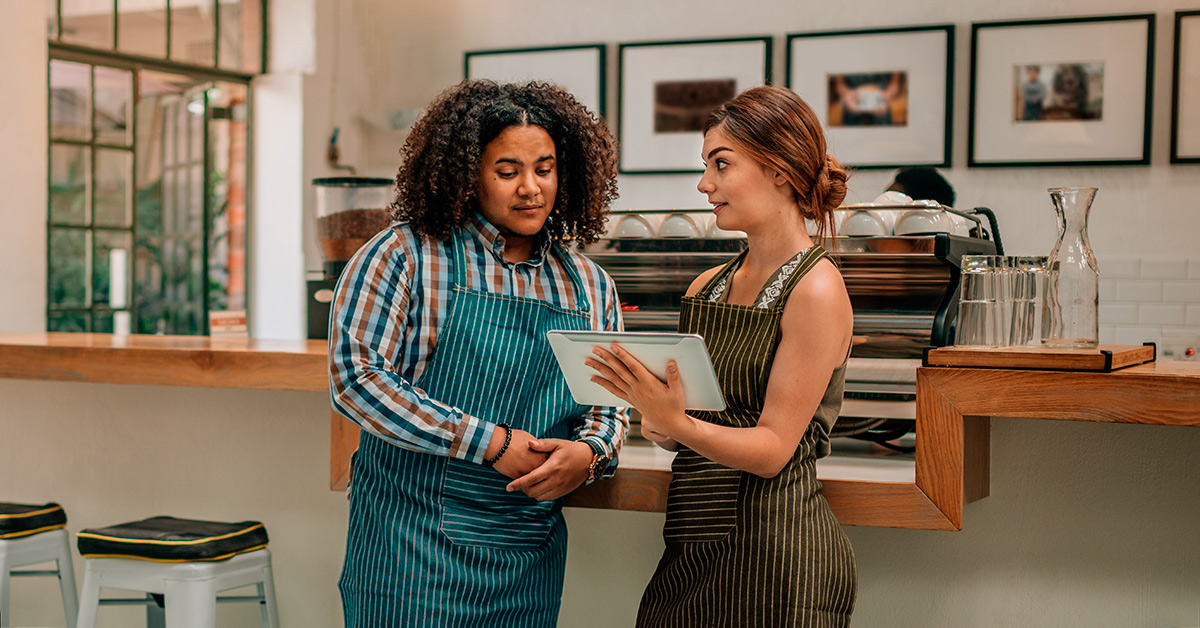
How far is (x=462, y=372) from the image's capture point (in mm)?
1555

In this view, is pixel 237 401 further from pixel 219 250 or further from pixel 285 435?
pixel 219 250

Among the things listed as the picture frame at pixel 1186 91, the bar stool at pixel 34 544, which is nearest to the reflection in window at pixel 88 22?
the bar stool at pixel 34 544

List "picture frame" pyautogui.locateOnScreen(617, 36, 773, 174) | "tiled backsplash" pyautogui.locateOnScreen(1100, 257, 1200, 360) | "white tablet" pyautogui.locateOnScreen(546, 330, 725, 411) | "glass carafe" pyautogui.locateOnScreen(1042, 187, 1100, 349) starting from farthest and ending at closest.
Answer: "picture frame" pyautogui.locateOnScreen(617, 36, 773, 174) < "tiled backsplash" pyautogui.locateOnScreen(1100, 257, 1200, 360) < "glass carafe" pyautogui.locateOnScreen(1042, 187, 1100, 349) < "white tablet" pyautogui.locateOnScreen(546, 330, 725, 411)

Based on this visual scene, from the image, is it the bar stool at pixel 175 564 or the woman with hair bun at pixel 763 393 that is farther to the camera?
the bar stool at pixel 175 564

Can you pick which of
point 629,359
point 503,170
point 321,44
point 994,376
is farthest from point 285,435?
point 321,44

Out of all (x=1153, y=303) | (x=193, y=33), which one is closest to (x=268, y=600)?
(x=1153, y=303)

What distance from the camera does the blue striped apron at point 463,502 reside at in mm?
1550

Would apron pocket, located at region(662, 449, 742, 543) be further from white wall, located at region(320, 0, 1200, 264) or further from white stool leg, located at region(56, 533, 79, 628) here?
white wall, located at region(320, 0, 1200, 264)

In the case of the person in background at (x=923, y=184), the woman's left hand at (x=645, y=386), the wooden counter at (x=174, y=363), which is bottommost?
the wooden counter at (x=174, y=363)

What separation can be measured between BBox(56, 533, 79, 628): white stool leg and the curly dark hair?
1329 mm

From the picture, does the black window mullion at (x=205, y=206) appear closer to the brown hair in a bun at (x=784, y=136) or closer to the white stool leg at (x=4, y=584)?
the white stool leg at (x=4, y=584)

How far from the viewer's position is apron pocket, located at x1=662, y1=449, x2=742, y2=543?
4.82ft

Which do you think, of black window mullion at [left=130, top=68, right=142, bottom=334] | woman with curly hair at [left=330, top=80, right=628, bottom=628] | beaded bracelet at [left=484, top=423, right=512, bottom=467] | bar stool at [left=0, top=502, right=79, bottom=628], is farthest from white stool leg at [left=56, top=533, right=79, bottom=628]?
black window mullion at [left=130, top=68, right=142, bottom=334]

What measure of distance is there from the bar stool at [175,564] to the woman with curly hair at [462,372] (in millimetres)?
515
